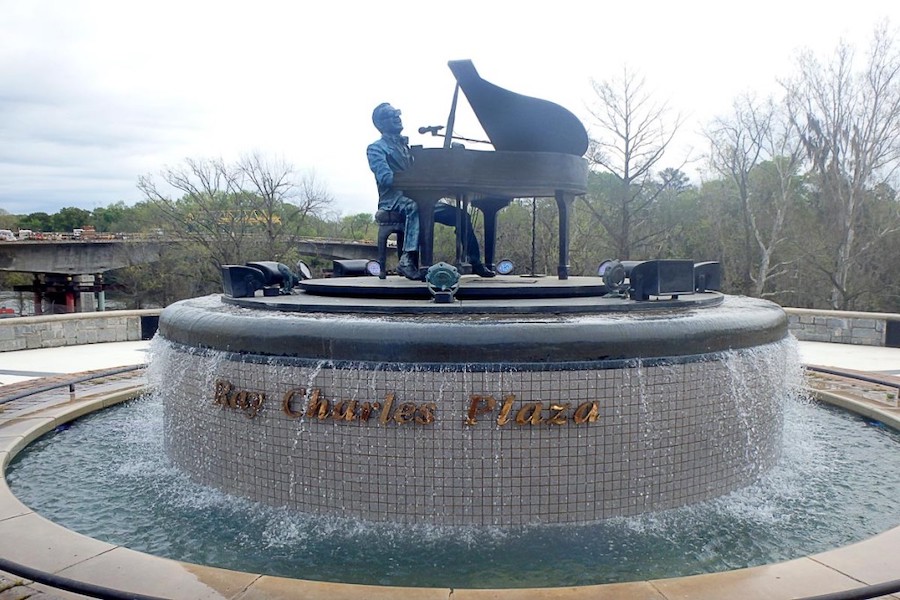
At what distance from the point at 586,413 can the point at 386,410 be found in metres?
1.70

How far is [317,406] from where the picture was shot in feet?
19.5

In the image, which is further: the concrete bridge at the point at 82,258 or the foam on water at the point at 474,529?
the concrete bridge at the point at 82,258

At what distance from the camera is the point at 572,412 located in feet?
18.9

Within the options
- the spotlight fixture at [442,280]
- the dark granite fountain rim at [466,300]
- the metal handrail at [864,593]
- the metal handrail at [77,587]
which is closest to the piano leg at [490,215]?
the dark granite fountain rim at [466,300]

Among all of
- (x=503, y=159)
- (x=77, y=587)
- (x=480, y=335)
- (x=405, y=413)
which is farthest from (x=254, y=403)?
(x=503, y=159)

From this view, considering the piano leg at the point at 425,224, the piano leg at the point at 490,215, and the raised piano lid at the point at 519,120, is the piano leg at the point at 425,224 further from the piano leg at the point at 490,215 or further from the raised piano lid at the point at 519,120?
the piano leg at the point at 490,215

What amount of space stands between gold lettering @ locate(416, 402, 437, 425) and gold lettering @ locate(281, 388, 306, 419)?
43.0 inches

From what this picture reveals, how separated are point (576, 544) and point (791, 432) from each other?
15.9ft

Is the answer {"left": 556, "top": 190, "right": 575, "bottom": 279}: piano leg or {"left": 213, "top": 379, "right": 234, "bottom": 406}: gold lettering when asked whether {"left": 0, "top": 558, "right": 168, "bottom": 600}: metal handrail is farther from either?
{"left": 556, "top": 190, "right": 575, "bottom": 279}: piano leg

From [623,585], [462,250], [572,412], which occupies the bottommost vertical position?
[623,585]

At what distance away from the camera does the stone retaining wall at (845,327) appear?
17.4 meters

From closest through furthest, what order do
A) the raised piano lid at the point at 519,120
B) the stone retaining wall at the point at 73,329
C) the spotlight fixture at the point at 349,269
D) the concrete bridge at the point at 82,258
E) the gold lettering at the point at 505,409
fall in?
the gold lettering at the point at 505,409 < the raised piano lid at the point at 519,120 < the spotlight fixture at the point at 349,269 < the stone retaining wall at the point at 73,329 < the concrete bridge at the point at 82,258

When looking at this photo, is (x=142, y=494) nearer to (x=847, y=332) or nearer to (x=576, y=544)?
(x=576, y=544)

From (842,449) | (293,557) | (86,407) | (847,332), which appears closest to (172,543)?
(293,557)
